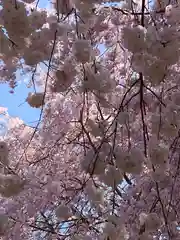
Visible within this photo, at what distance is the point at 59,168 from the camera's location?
10.6ft

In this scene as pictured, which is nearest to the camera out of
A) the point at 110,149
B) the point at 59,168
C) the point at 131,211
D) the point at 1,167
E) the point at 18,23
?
the point at 18,23

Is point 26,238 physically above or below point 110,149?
above

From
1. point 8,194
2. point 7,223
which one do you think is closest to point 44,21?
point 8,194

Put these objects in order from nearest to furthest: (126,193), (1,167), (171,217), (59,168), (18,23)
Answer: (18,23), (1,167), (171,217), (126,193), (59,168)

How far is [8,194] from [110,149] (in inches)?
15.2

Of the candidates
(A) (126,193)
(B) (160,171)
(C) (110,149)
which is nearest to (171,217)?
(B) (160,171)

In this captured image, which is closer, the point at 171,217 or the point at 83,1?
the point at 83,1

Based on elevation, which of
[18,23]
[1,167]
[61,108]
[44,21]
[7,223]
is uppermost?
[61,108]

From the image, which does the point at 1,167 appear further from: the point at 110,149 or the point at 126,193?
the point at 126,193

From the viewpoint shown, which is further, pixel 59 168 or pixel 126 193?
pixel 59 168

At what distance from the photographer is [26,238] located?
3.48 metres

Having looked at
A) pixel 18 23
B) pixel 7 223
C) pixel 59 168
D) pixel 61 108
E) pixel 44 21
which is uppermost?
pixel 61 108

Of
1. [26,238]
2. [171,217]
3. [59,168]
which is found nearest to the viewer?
[171,217]

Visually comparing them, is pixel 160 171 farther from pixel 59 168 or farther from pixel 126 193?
pixel 59 168
